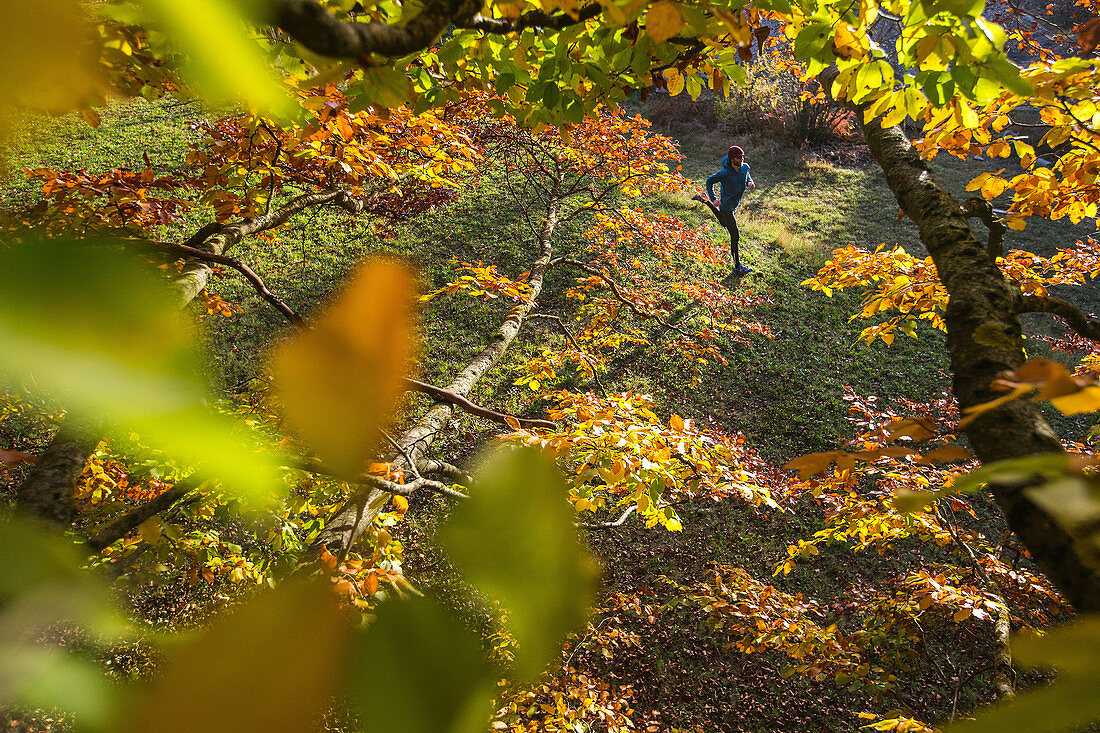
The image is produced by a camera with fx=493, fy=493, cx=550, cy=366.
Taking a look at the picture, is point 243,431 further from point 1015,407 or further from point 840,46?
point 840,46

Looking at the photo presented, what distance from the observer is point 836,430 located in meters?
4.89

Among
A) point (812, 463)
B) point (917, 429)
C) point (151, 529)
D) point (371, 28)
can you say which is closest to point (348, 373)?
point (371, 28)

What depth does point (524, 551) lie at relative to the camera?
27cm

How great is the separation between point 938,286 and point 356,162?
236 centimetres

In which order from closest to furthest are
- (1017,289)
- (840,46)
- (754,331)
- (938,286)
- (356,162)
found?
1. (1017,289)
2. (840,46)
3. (938,286)
4. (356,162)
5. (754,331)

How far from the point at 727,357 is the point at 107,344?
6040mm

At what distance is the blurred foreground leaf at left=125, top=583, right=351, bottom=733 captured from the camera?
0.59 feet

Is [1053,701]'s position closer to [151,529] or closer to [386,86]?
[386,86]

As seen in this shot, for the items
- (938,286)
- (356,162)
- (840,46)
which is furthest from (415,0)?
(938,286)

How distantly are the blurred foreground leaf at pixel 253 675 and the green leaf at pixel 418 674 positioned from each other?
15mm

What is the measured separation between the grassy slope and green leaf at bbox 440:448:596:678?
158 millimetres

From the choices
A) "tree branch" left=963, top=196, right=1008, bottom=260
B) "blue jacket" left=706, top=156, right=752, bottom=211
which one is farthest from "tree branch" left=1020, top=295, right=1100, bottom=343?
"blue jacket" left=706, top=156, right=752, bottom=211

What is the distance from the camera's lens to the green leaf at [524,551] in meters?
0.27

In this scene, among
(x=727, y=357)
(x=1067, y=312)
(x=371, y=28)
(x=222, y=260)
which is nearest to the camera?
(x=371, y=28)
